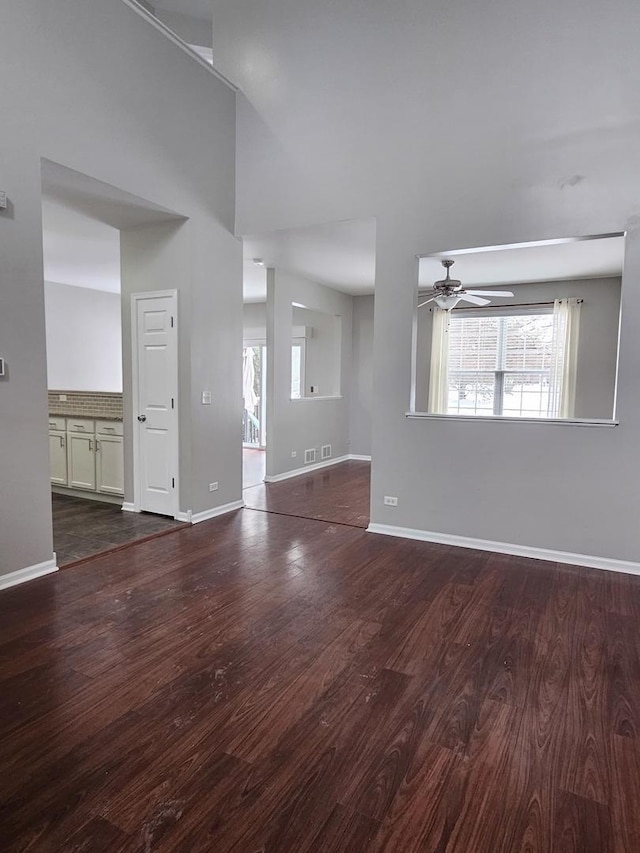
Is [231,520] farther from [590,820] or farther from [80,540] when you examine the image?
[590,820]

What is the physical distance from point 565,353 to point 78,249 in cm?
617

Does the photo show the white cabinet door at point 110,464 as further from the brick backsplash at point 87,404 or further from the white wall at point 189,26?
the white wall at point 189,26

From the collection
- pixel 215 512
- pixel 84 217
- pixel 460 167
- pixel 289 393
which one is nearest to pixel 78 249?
pixel 84 217

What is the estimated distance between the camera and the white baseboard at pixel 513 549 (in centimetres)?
364

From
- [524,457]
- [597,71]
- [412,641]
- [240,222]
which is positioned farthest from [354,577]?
[597,71]

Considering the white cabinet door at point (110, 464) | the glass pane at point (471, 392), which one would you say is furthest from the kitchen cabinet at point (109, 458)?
the glass pane at point (471, 392)

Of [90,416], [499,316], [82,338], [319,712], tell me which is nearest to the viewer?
[319,712]

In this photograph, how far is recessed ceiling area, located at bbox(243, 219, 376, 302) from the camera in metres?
4.68

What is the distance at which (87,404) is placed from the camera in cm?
545

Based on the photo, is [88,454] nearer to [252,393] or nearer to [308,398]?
[308,398]

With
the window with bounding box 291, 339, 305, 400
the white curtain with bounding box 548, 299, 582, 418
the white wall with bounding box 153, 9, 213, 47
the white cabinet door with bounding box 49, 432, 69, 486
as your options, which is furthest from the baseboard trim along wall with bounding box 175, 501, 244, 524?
the white wall with bounding box 153, 9, 213, 47

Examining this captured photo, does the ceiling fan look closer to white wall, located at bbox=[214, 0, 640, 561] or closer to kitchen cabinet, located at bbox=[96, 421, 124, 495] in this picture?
white wall, located at bbox=[214, 0, 640, 561]

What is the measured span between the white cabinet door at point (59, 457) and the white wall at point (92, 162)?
181 cm

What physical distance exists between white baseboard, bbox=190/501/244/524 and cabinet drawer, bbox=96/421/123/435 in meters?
1.17
